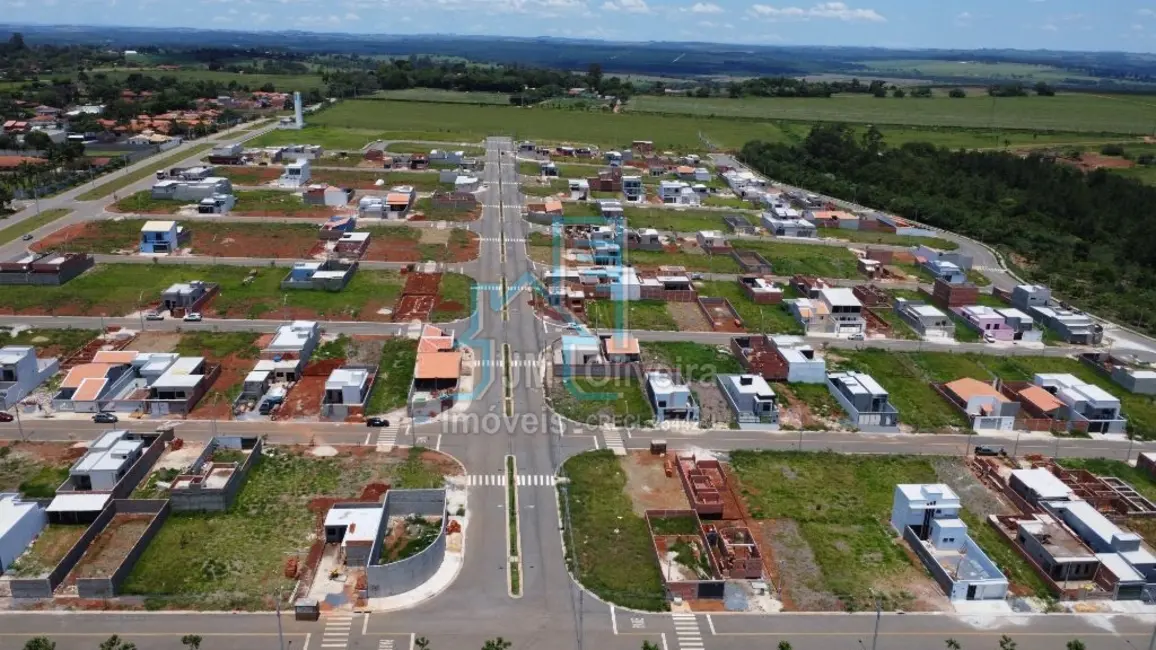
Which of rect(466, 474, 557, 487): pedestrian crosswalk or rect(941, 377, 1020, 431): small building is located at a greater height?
rect(941, 377, 1020, 431): small building

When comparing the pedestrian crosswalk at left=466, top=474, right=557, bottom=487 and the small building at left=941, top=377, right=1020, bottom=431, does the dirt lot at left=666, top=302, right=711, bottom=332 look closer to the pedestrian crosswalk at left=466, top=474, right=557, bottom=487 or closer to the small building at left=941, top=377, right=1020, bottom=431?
the small building at left=941, top=377, right=1020, bottom=431

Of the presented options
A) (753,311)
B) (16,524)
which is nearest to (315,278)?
(16,524)

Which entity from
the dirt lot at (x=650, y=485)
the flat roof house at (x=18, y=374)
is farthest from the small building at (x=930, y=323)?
the flat roof house at (x=18, y=374)

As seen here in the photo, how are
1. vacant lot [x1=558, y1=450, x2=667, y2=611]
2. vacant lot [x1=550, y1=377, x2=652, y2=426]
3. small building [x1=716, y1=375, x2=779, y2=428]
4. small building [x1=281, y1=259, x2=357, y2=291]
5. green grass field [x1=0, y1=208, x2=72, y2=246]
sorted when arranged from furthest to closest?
green grass field [x1=0, y1=208, x2=72, y2=246]
small building [x1=281, y1=259, x2=357, y2=291]
vacant lot [x1=550, y1=377, x2=652, y2=426]
small building [x1=716, y1=375, x2=779, y2=428]
vacant lot [x1=558, y1=450, x2=667, y2=611]

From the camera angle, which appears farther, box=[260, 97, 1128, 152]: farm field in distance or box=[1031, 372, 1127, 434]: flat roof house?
box=[260, 97, 1128, 152]: farm field in distance

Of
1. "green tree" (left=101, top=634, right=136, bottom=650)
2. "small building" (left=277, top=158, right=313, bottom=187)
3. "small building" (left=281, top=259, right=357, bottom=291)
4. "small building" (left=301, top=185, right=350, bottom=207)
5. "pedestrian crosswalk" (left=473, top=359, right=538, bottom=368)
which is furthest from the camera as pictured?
"small building" (left=277, top=158, right=313, bottom=187)

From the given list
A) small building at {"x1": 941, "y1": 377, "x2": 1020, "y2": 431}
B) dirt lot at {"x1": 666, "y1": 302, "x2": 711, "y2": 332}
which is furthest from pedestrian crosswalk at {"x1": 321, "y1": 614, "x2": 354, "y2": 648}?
small building at {"x1": 941, "y1": 377, "x2": 1020, "y2": 431}
